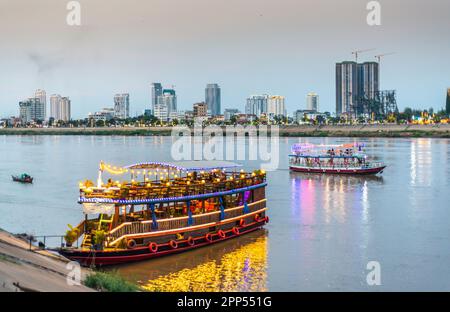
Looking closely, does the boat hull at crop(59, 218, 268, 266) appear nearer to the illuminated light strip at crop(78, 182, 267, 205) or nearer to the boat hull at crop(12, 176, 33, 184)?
the illuminated light strip at crop(78, 182, 267, 205)

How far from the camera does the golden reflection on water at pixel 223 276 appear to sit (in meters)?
23.2

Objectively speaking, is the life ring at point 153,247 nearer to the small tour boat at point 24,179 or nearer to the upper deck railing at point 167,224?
the upper deck railing at point 167,224

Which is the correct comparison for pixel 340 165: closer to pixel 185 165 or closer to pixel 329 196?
pixel 329 196

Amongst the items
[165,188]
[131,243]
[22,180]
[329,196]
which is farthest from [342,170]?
[131,243]

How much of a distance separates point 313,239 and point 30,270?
1720 centimetres

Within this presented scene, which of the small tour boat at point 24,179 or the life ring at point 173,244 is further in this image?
the small tour boat at point 24,179

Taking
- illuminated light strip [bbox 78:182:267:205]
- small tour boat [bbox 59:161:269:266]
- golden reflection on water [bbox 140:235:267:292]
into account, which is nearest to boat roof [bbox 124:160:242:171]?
small tour boat [bbox 59:161:269:266]

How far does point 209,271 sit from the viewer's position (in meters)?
25.6

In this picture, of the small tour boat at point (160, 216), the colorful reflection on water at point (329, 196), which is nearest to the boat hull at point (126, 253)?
the small tour boat at point (160, 216)

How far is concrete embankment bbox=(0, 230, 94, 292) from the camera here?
15720 mm

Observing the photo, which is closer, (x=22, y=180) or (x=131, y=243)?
(x=131, y=243)

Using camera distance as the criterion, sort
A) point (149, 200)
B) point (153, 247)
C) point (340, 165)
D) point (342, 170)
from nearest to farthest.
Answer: point (153, 247) < point (149, 200) < point (342, 170) < point (340, 165)
